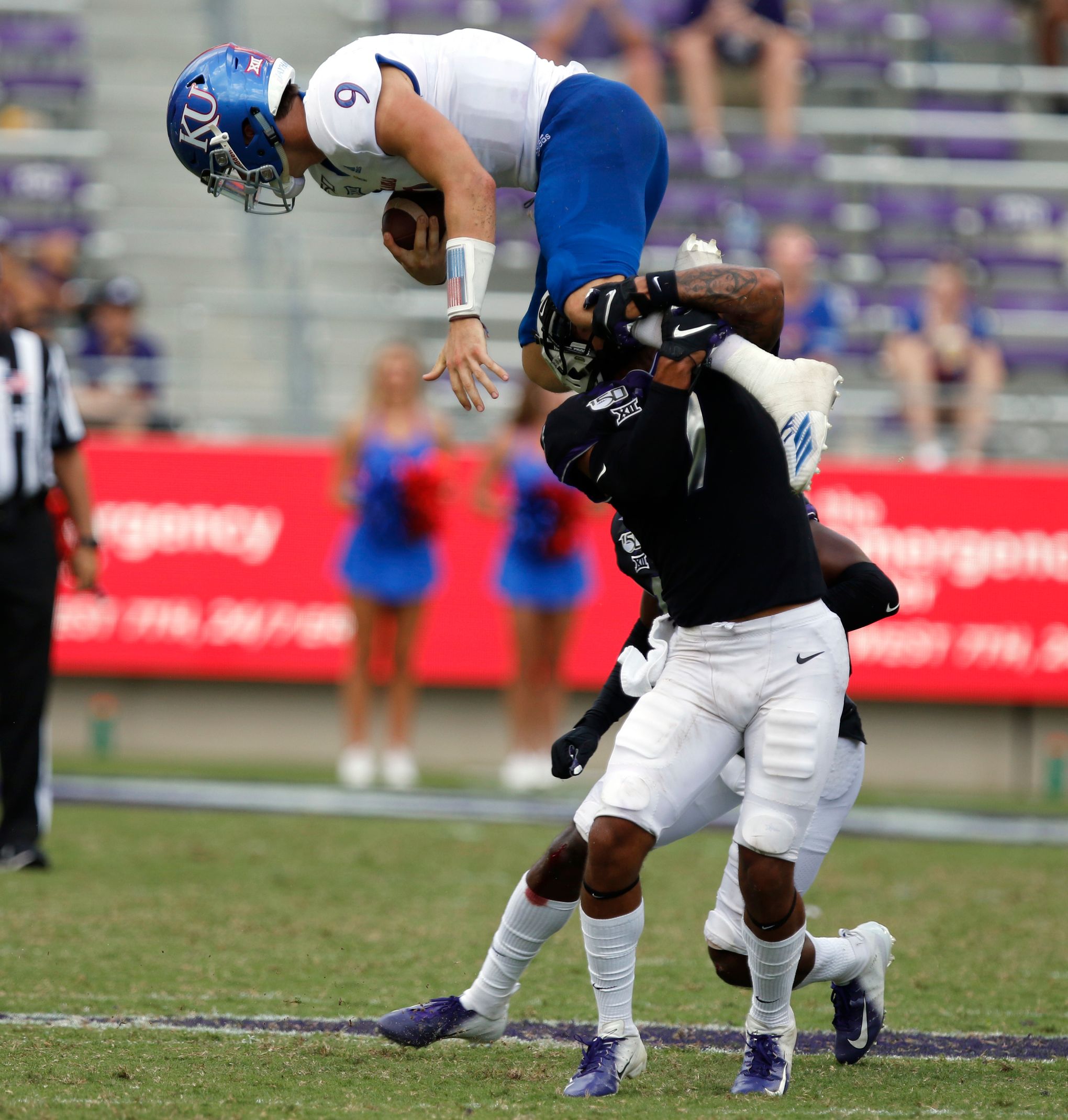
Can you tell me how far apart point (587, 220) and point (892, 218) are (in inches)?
386

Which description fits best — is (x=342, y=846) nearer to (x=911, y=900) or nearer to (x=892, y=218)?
(x=911, y=900)

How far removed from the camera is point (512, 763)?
31.1 feet

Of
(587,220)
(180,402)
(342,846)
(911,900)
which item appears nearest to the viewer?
(587,220)

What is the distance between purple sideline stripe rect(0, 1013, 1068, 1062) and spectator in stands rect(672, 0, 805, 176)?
9685mm

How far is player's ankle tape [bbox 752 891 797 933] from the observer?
12.4ft

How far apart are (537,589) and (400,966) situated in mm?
4448

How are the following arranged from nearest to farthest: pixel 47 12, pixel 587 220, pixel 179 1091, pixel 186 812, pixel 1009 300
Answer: pixel 179 1091 < pixel 587 220 < pixel 186 812 < pixel 1009 300 < pixel 47 12

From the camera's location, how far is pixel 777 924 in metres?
3.78

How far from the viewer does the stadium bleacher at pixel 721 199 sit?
39.3 ft

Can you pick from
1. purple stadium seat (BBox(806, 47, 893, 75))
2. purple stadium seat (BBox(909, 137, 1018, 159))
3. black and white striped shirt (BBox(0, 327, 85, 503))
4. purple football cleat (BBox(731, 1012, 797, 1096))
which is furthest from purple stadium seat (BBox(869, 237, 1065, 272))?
purple football cleat (BBox(731, 1012, 797, 1096))

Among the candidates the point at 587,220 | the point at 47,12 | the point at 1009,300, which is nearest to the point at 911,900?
the point at 587,220

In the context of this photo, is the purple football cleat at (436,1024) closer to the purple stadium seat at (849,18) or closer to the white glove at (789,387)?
the white glove at (789,387)

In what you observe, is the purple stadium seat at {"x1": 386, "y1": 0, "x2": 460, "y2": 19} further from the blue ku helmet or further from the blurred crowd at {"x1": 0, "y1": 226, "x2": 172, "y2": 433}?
the blue ku helmet

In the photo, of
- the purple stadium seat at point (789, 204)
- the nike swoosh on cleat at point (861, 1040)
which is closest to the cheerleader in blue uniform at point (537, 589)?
the purple stadium seat at point (789, 204)
